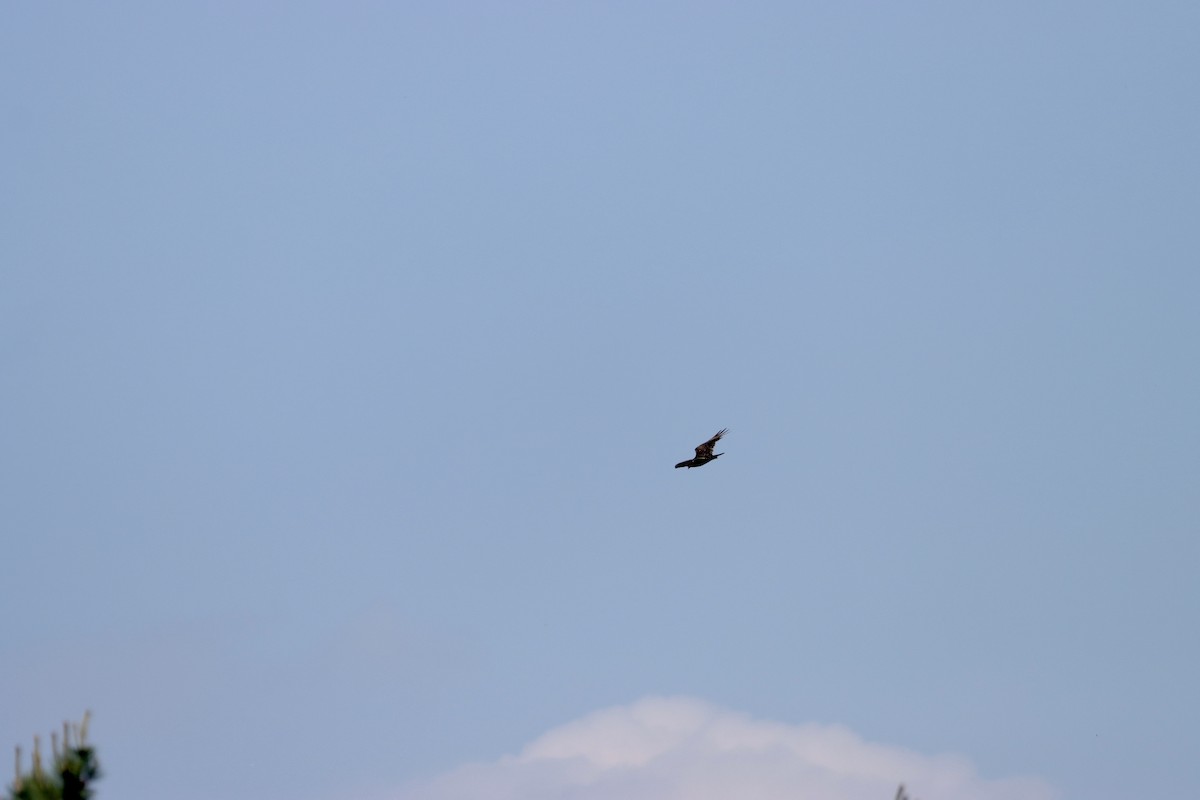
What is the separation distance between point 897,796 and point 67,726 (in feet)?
61.9

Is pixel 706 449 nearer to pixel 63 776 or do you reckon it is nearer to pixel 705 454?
pixel 705 454

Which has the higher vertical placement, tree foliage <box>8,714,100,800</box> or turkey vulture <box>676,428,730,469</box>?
turkey vulture <box>676,428,730,469</box>

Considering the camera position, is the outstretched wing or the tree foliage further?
the outstretched wing

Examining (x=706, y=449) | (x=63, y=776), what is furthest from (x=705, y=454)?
(x=63, y=776)

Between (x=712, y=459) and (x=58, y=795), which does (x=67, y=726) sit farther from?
(x=712, y=459)

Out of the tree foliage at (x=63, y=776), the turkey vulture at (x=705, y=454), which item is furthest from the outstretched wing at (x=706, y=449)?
the tree foliage at (x=63, y=776)

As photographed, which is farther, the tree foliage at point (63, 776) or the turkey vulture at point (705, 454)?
the turkey vulture at point (705, 454)

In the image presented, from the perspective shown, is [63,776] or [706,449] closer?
[63,776]

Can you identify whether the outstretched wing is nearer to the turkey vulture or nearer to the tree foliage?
the turkey vulture

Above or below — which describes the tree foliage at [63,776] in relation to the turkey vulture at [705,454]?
below

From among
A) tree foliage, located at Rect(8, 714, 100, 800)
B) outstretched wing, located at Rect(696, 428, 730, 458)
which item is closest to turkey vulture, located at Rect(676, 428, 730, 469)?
outstretched wing, located at Rect(696, 428, 730, 458)

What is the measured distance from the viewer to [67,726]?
36.3 m

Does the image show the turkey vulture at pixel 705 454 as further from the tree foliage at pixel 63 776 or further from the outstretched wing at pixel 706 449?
the tree foliage at pixel 63 776

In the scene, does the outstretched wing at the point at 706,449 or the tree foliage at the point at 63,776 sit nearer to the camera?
the tree foliage at the point at 63,776
